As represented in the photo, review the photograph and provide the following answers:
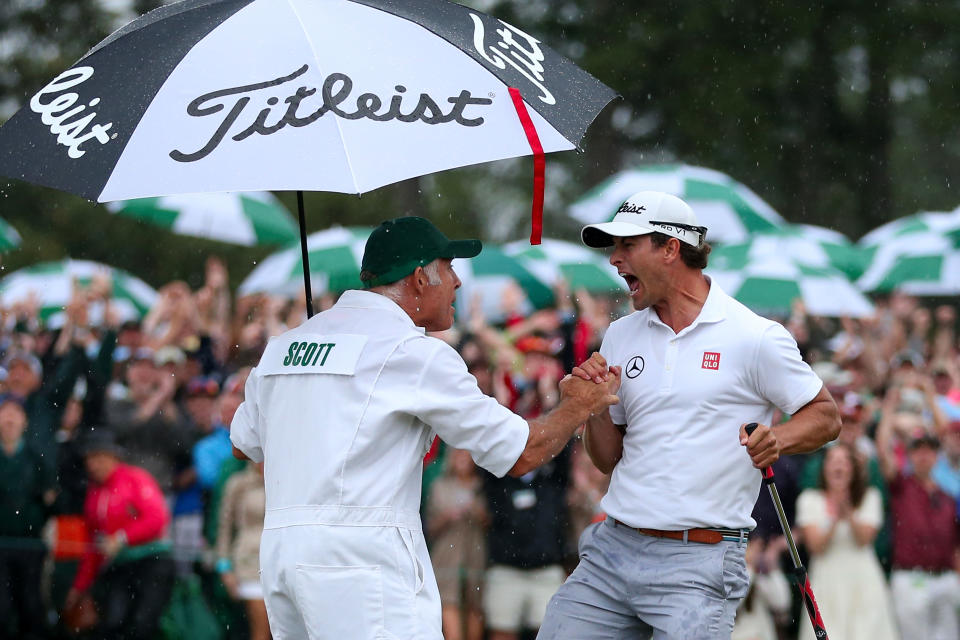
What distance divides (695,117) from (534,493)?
17.3 meters

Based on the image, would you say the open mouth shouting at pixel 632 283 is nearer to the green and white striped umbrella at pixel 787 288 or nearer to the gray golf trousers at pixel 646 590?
the gray golf trousers at pixel 646 590

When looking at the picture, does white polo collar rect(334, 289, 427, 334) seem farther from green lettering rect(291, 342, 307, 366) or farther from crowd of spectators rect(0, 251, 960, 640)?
crowd of spectators rect(0, 251, 960, 640)

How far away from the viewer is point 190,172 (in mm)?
4344

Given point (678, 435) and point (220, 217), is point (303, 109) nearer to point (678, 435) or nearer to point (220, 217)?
point (678, 435)

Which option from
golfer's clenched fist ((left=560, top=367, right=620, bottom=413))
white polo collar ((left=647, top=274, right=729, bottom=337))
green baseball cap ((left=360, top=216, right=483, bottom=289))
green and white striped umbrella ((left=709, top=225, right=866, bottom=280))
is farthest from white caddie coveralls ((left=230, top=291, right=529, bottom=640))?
green and white striped umbrella ((left=709, top=225, right=866, bottom=280))

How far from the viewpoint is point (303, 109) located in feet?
14.5

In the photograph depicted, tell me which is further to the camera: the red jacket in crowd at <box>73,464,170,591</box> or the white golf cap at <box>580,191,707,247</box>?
the red jacket in crowd at <box>73,464,170,591</box>

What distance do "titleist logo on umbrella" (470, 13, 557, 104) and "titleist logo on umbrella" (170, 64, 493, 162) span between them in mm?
251

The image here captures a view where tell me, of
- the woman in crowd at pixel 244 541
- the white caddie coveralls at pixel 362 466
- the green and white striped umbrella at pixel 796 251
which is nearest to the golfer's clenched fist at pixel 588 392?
the white caddie coveralls at pixel 362 466

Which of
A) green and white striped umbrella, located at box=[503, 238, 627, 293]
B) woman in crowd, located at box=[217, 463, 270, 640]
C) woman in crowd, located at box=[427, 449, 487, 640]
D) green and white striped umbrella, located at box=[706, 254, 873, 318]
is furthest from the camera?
green and white striped umbrella, located at box=[503, 238, 627, 293]

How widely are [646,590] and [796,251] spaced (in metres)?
9.34

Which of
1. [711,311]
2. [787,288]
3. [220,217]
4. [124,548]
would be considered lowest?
[124,548]

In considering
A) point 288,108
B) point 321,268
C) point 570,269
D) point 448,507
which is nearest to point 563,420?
point 288,108

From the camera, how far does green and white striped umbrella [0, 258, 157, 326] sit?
15688mm
